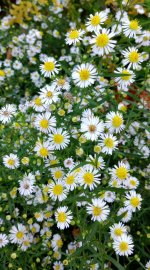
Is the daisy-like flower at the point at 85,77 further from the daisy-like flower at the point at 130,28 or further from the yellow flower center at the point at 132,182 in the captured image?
the yellow flower center at the point at 132,182

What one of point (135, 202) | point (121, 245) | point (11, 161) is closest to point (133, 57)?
point (135, 202)

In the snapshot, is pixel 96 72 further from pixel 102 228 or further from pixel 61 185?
pixel 102 228

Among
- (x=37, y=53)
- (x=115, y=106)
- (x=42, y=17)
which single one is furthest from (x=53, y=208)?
(x=42, y=17)

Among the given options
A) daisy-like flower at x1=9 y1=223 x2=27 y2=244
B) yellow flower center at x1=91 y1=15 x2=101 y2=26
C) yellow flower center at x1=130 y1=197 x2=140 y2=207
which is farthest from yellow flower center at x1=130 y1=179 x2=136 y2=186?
yellow flower center at x1=91 y1=15 x2=101 y2=26

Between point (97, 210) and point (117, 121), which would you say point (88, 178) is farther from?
point (117, 121)

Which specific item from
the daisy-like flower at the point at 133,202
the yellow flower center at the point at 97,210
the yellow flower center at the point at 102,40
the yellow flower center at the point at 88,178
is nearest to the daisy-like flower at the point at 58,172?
→ the yellow flower center at the point at 88,178

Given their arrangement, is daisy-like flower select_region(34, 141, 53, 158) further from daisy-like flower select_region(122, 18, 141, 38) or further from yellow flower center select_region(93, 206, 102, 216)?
daisy-like flower select_region(122, 18, 141, 38)
